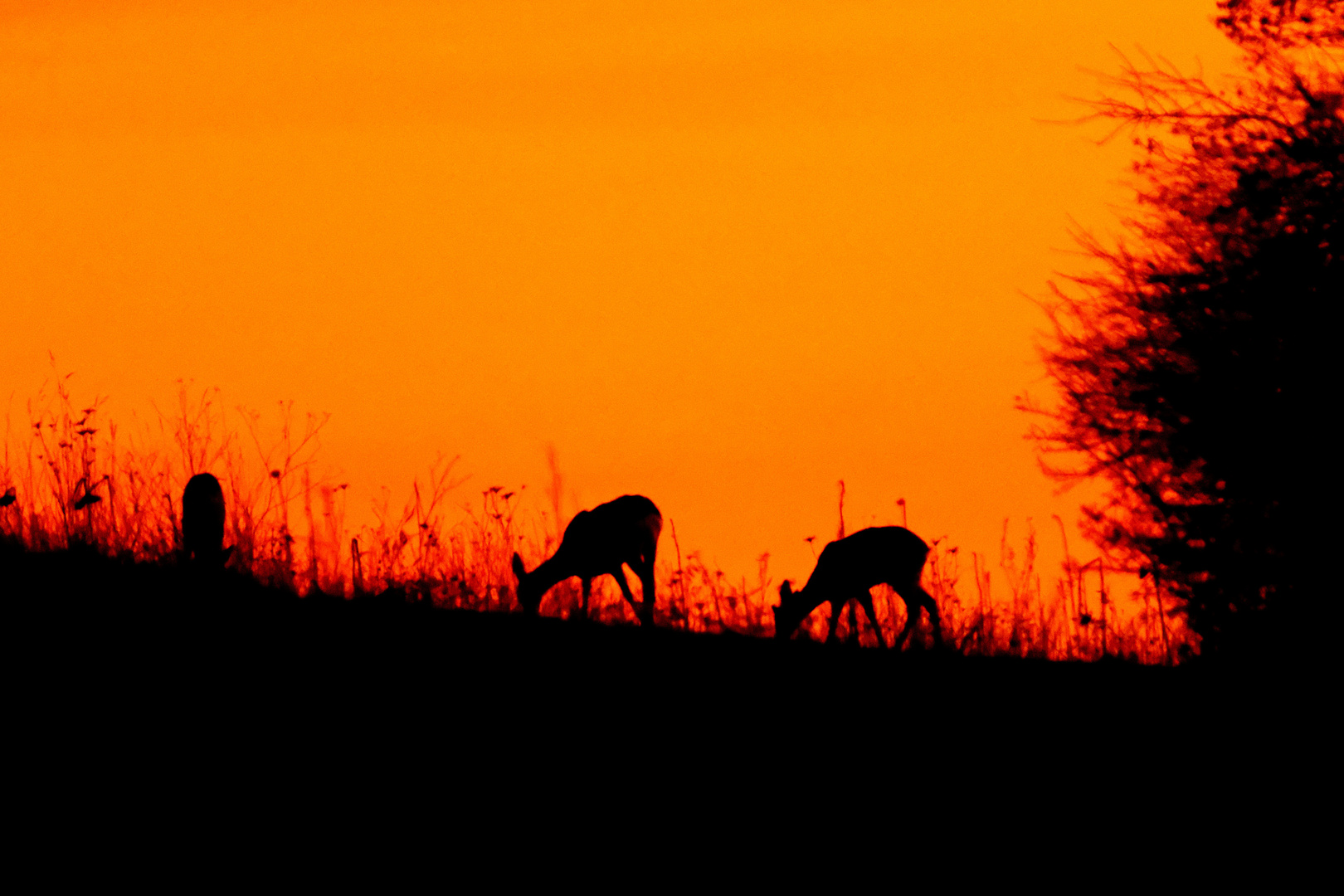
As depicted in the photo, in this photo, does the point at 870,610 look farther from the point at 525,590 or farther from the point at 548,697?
the point at 548,697

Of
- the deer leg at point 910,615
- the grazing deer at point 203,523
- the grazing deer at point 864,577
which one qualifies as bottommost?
the deer leg at point 910,615

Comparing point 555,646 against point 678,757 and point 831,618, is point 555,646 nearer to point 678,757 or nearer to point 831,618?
point 678,757

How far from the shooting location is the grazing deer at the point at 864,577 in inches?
538

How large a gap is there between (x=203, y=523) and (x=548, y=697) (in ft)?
14.2

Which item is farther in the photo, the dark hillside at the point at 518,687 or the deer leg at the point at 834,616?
the deer leg at the point at 834,616

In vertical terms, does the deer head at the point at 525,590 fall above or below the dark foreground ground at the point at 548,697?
above

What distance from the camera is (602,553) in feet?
45.8

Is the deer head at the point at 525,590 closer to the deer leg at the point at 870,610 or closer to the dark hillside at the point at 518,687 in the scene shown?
the dark hillside at the point at 518,687

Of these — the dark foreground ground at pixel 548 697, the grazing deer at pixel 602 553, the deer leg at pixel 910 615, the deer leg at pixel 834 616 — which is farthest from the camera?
the grazing deer at pixel 602 553

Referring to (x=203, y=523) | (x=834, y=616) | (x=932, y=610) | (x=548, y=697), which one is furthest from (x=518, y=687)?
(x=932, y=610)

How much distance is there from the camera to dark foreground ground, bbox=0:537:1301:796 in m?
8.16

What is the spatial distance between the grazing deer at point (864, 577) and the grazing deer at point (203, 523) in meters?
4.52

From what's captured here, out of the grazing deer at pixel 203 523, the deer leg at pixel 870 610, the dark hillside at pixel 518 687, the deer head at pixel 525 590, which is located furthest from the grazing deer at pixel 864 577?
the grazing deer at pixel 203 523

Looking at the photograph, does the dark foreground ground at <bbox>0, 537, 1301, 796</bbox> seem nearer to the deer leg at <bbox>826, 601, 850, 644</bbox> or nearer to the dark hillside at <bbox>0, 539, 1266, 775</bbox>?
the dark hillside at <bbox>0, 539, 1266, 775</bbox>
